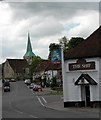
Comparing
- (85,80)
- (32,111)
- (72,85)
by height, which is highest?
(85,80)

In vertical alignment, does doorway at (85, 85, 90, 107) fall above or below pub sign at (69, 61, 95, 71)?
below

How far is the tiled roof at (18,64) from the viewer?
18093 centimetres

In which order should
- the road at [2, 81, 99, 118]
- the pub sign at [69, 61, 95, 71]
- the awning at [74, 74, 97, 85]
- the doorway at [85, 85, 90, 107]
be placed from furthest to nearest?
the doorway at [85, 85, 90, 107] < the pub sign at [69, 61, 95, 71] < the awning at [74, 74, 97, 85] < the road at [2, 81, 99, 118]

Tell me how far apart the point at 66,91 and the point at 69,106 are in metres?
1.47

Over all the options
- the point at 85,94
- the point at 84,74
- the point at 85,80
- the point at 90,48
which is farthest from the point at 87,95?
the point at 90,48

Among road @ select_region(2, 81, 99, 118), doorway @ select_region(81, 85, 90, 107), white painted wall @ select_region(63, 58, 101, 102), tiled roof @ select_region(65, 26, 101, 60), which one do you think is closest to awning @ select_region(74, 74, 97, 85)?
white painted wall @ select_region(63, 58, 101, 102)

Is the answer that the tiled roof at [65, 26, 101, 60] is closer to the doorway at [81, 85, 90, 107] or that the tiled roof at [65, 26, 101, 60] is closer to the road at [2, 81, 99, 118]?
the doorway at [81, 85, 90, 107]

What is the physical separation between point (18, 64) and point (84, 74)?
155478 mm

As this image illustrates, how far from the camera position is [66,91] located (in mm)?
33500

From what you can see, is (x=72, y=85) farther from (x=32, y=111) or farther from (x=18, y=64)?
(x=18, y=64)

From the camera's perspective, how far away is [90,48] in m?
33.2

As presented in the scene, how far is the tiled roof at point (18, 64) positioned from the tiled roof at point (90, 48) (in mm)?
146238

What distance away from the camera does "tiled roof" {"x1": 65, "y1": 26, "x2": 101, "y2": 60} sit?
3215 cm

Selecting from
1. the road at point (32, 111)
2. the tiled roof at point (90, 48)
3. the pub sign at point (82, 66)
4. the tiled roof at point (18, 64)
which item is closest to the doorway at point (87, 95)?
the pub sign at point (82, 66)
